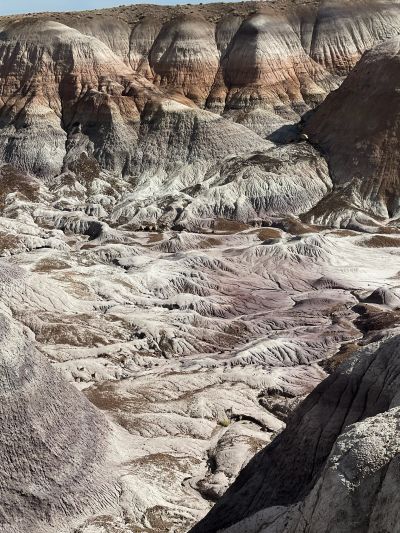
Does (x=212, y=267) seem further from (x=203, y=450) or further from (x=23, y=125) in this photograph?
(x=23, y=125)

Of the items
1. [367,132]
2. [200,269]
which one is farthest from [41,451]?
[367,132]

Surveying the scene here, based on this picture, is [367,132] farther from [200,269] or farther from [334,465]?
[334,465]

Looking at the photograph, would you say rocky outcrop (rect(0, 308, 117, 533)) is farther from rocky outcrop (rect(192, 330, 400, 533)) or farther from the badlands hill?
rocky outcrop (rect(192, 330, 400, 533))

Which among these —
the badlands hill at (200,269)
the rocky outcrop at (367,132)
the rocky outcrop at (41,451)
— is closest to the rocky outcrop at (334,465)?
the badlands hill at (200,269)

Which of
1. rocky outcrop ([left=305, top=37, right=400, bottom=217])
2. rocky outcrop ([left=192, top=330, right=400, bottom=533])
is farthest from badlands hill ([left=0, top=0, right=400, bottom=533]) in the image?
rocky outcrop ([left=305, top=37, right=400, bottom=217])

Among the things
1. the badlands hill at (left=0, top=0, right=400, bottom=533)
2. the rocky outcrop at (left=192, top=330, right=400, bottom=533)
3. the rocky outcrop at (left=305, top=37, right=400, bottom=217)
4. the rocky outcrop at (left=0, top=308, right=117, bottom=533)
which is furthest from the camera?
the rocky outcrop at (left=305, top=37, right=400, bottom=217)

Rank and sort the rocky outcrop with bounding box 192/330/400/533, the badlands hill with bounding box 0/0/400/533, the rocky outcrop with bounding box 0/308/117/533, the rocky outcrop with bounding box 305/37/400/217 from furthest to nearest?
the rocky outcrop with bounding box 305/37/400/217 < the rocky outcrop with bounding box 0/308/117/533 < the badlands hill with bounding box 0/0/400/533 < the rocky outcrop with bounding box 192/330/400/533

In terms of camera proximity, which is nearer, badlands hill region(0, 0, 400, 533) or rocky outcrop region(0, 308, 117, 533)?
badlands hill region(0, 0, 400, 533)

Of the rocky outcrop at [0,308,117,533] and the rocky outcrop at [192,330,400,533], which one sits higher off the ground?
the rocky outcrop at [192,330,400,533]

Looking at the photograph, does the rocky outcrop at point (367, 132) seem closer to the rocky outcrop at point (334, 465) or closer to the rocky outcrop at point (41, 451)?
the rocky outcrop at point (41, 451)
